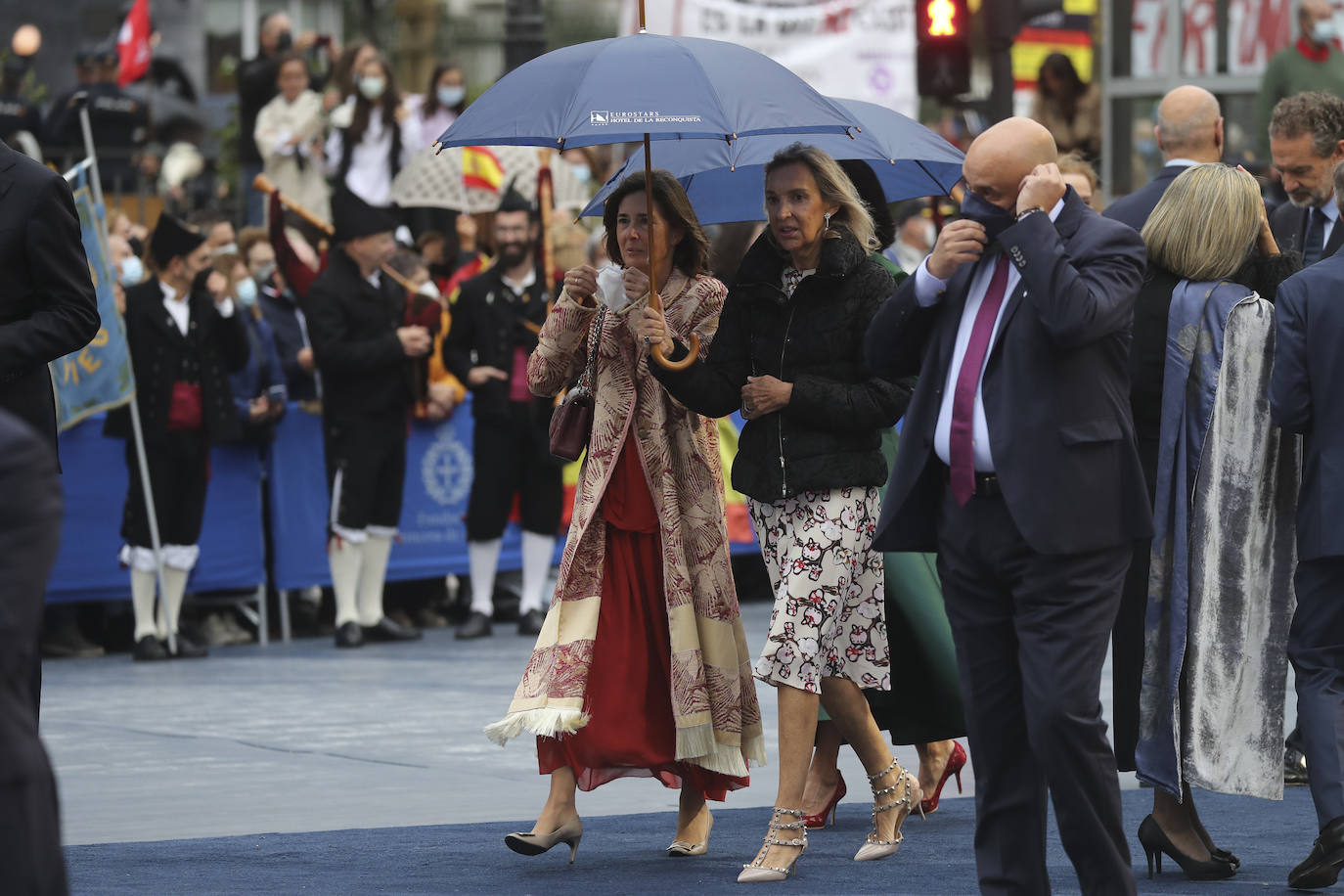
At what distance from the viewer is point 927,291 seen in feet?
18.9

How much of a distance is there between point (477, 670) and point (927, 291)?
674cm

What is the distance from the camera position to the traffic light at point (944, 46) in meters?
14.5

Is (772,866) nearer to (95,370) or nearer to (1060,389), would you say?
(1060,389)

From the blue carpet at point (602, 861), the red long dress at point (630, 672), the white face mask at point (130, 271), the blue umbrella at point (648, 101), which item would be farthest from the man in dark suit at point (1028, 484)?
the white face mask at point (130, 271)

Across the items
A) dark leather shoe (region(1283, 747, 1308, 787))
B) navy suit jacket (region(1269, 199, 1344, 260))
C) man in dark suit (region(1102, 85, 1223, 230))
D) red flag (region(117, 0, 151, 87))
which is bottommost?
dark leather shoe (region(1283, 747, 1308, 787))

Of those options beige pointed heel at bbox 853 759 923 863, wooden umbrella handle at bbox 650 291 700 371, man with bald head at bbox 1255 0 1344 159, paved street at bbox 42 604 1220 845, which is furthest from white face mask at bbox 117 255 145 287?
beige pointed heel at bbox 853 759 923 863

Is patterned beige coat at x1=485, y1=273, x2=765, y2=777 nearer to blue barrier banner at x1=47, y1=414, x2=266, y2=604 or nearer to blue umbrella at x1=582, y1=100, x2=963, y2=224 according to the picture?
blue umbrella at x1=582, y1=100, x2=963, y2=224

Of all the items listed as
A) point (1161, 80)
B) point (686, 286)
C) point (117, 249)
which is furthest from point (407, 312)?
point (1161, 80)

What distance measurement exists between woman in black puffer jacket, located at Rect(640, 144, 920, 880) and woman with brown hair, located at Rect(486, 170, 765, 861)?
212 millimetres

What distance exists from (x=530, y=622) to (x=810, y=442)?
674 cm

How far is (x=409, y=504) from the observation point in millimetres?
13922

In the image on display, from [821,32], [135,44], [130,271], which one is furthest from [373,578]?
[135,44]

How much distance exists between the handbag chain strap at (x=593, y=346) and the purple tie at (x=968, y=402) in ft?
6.37

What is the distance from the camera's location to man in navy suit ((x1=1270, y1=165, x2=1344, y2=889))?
6641 mm
